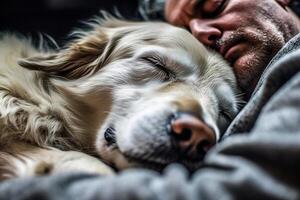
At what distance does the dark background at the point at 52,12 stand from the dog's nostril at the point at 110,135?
90 centimetres

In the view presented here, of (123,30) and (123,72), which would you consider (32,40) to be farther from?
(123,72)

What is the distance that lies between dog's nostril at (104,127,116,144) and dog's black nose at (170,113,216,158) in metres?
0.22

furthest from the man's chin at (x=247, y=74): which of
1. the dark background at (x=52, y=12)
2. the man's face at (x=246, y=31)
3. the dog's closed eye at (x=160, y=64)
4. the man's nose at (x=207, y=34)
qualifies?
the dark background at (x=52, y=12)

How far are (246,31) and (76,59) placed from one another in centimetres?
53

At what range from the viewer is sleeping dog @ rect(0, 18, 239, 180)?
41.5 inches

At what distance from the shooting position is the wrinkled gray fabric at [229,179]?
2.28ft

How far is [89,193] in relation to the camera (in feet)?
2.38

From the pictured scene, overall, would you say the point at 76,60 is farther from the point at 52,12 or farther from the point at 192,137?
the point at 52,12

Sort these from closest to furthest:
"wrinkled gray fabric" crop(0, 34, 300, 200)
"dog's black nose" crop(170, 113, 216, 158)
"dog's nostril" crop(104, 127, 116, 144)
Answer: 1. "wrinkled gray fabric" crop(0, 34, 300, 200)
2. "dog's black nose" crop(170, 113, 216, 158)
3. "dog's nostril" crop(104, 127, 116, 144)

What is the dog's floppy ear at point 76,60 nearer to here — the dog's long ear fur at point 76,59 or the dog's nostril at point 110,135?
the dog's long ear fur at point 76,59

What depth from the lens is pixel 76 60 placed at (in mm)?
1486

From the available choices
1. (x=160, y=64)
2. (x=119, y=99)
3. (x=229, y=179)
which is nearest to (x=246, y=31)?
(x=160, y=64)

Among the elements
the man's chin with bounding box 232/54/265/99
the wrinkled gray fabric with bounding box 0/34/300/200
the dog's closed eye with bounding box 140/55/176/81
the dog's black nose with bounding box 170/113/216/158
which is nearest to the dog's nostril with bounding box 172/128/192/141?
the dog's black nose with bounding box 170/113/216/158

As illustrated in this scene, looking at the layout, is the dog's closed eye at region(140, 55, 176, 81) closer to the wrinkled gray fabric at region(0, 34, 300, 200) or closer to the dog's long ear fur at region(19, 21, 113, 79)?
the dog's long ear fur at region(19, 21, 113, 79)
